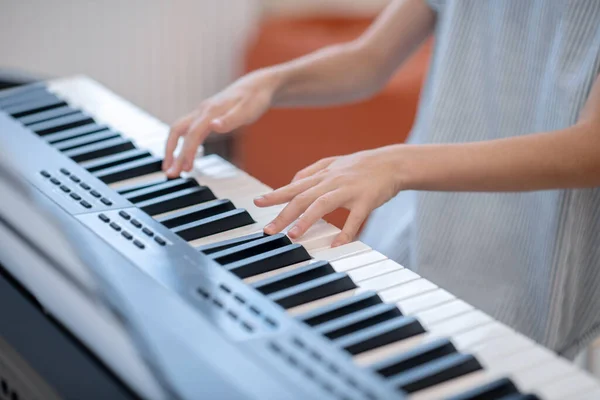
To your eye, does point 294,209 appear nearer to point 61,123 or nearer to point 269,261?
point 269,261

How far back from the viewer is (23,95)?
1.60 m

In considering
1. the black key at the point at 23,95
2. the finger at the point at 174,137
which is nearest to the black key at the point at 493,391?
the finger at the point at 174,137

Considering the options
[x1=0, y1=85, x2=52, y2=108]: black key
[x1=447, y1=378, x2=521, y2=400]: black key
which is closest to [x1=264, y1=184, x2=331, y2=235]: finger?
[x1=447, y1=378, x2=521, y2=400]: black key

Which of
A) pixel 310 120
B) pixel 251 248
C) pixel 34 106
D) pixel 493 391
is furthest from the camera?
pixel 310 120

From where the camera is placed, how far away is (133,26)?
3225 millimetres

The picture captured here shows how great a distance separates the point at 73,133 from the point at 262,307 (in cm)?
64

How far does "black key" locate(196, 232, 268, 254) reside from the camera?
1.09 metres

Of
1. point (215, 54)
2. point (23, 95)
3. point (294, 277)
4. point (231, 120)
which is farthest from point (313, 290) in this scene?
point (215, 54)

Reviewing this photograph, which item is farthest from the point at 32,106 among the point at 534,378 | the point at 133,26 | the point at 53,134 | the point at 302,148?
the point at 133,26

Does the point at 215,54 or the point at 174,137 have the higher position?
the point at 174,137

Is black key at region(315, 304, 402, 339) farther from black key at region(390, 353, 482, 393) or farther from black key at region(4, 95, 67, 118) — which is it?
black key at region(4, 95, 67, 118)

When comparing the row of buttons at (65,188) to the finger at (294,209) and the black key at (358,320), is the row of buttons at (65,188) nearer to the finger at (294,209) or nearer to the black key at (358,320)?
the finger at (294,209)

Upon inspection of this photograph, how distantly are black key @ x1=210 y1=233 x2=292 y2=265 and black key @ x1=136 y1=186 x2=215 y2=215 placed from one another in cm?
17

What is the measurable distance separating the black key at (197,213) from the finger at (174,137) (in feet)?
0.49
